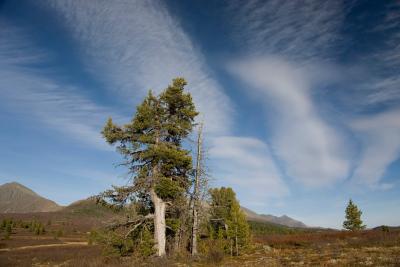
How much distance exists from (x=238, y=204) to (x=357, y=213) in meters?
38.2

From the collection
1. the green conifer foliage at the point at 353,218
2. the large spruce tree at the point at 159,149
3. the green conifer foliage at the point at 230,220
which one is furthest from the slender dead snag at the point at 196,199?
the green conifer foliage at the point at 353,218

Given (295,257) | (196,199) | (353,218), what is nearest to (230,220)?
(196,199)

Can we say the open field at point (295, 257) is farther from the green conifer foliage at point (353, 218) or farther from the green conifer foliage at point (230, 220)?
the green conifer foliage at point (353, 218)

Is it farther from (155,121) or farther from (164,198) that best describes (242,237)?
(155,121)

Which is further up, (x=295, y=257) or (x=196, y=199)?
(x=196, y=199)

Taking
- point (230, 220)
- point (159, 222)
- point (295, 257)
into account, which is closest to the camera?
point (295, 257)

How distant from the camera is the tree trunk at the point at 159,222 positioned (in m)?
22.8

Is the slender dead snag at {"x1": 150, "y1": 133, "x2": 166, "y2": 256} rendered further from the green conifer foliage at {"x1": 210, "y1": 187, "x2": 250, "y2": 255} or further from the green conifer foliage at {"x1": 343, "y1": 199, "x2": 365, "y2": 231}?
the green conifer foliage at {"x1": 343, "y1": 199, "x2": 365, "y2": 231}

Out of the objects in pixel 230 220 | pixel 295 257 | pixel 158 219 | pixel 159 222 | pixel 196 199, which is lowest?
pixel 295 257

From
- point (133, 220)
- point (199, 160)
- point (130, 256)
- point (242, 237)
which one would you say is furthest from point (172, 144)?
point (242, 237)

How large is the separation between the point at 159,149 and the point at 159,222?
5123mm

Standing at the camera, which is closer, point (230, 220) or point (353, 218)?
point (230, 220)

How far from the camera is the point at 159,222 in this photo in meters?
23.3

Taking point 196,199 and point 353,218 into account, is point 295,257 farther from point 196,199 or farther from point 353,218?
point 353,218
